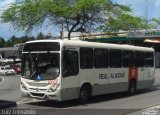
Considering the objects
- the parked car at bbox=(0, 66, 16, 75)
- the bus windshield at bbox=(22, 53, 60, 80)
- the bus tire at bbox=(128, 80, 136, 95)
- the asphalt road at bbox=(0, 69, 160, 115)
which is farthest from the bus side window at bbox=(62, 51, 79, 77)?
the parked car at bbox=(0, 66, 16, 75)

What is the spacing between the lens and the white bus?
17562 mm

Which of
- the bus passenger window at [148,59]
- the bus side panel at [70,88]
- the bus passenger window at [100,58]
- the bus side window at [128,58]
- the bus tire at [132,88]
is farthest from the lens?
the bus passenger window at [148,59]

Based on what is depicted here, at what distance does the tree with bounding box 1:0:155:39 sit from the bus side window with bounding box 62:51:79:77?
19618mm

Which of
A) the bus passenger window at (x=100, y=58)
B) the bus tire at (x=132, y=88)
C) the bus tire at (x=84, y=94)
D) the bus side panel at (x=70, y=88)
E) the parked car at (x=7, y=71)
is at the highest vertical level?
the bus passenger window at (x=100, y=58)

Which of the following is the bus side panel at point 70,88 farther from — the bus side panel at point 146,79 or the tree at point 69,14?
the tree at point 69,14

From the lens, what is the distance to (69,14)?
124 feet

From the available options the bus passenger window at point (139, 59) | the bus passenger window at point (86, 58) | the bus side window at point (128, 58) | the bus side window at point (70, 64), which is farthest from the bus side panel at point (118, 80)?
the bus side window at point (70, 64)

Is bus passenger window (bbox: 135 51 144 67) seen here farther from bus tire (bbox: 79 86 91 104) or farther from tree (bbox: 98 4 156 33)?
tree (bbox: 98 4 156 33)

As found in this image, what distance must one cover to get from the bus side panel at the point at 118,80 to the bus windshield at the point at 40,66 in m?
4.31

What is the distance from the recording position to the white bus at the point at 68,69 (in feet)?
57.6

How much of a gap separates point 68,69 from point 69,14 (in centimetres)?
2048

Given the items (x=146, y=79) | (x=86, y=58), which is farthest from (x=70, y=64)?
(x=146, y=79)

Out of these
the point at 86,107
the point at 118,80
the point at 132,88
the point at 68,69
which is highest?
the point at 68,69

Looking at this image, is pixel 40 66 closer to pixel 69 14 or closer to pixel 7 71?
pixel 69 14
